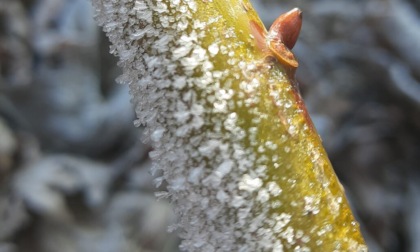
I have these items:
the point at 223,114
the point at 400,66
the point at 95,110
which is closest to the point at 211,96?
the point at 223,114

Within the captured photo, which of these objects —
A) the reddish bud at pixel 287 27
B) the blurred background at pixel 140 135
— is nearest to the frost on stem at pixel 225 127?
the reddish bud at pixel 287 27

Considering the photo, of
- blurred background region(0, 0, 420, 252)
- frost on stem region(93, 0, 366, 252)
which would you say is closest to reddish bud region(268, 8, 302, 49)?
frost on stem region(93, 0, 366, 252)

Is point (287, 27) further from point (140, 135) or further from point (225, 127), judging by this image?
point (140, 135)

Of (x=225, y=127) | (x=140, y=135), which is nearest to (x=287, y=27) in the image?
(x=225, y=127)

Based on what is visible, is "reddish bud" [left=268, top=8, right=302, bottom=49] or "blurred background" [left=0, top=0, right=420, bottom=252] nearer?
"reddish bud" [left=268, top=8, right=302, bottom=49]

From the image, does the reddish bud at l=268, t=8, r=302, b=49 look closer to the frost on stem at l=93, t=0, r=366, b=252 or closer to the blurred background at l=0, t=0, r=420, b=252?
the frost on stem at l=93, t=0, r=366, b=252

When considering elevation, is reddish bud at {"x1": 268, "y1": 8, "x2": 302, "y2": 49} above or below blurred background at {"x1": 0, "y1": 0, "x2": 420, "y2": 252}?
above

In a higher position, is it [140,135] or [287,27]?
[287,27]
